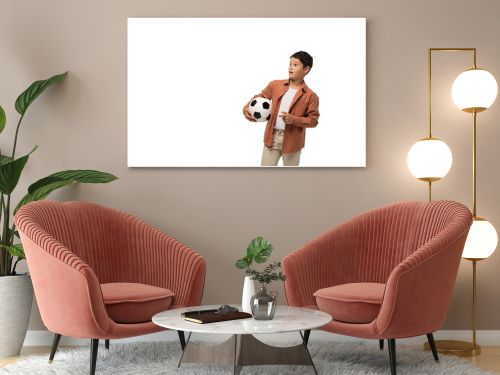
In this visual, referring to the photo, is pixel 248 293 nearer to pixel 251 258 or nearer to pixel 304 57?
pixel 251 258

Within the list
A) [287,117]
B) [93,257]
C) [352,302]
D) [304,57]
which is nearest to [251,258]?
[352,302]

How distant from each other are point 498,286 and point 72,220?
2575 millimetres

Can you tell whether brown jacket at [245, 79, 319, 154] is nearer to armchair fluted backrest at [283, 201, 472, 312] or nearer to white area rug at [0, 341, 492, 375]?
armchair fluted backrest at [283, 201, 472, 312]

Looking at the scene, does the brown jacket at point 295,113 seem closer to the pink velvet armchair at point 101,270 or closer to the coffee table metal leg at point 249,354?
the pink velvet armchair at point 101,270

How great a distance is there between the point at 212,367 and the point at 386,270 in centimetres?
110

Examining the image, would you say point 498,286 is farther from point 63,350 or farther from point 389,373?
point 63,350

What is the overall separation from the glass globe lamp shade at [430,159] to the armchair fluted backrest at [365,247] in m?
0.27

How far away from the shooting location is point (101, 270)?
3.42 metres

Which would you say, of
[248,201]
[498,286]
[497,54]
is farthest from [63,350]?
[497,54]

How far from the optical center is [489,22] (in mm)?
3857

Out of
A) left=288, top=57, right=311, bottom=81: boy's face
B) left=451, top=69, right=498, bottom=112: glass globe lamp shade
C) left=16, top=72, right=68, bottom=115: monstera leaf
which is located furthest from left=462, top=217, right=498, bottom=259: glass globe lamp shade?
left=16, top=72, right=68, bottom=115: monstera leaf

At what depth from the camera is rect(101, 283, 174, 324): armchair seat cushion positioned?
285 cm

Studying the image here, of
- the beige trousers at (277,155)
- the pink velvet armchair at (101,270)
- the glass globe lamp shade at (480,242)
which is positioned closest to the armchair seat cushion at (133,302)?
the pink velvet armchair at (101,270)

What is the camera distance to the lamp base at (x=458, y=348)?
3.49 metres
